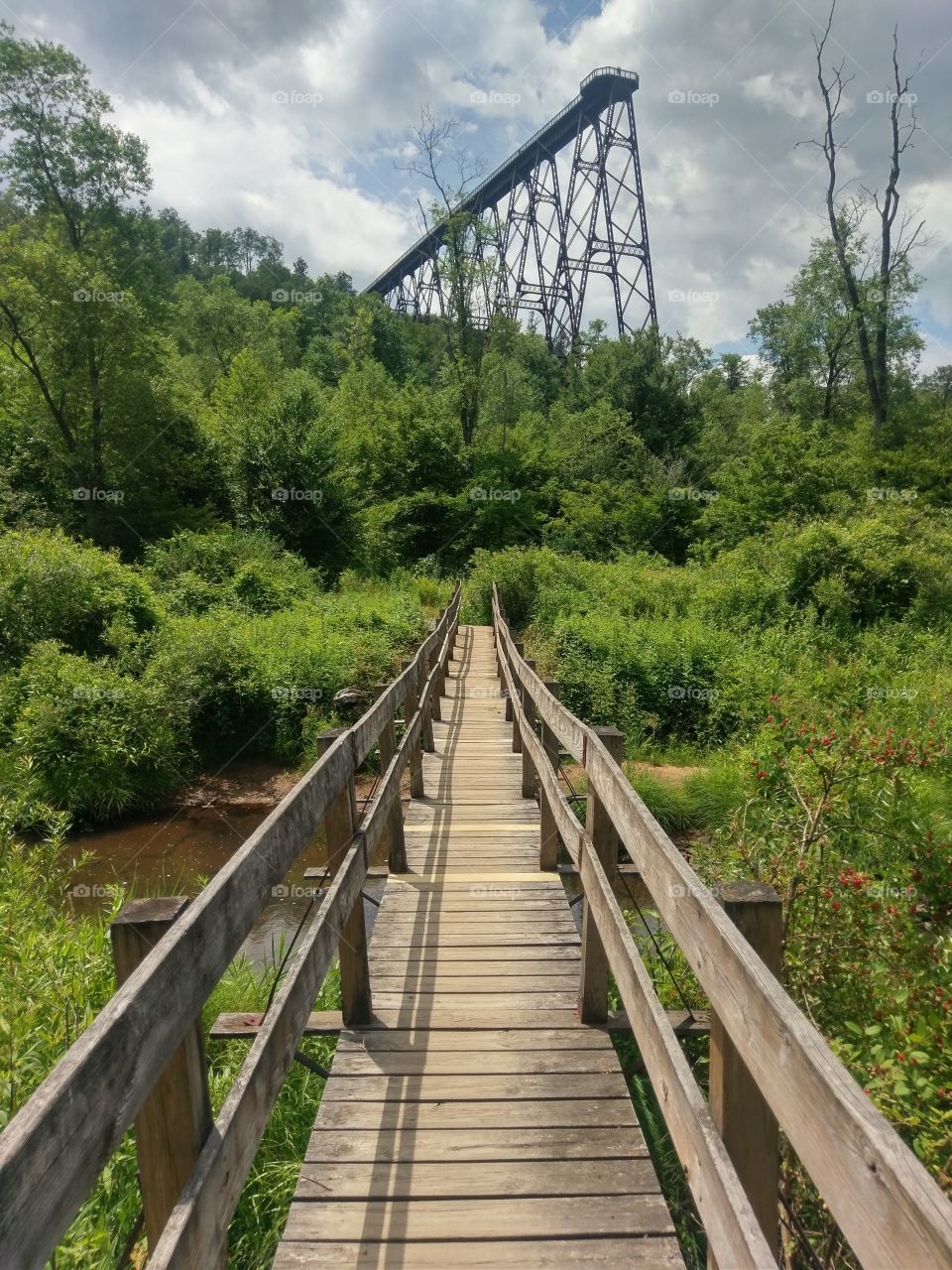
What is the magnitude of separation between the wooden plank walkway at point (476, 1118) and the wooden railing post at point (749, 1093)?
0.76 m

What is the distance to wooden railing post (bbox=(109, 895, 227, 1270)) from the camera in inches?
50.7

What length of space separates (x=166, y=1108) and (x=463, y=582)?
842 inches

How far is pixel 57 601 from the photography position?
1196 centimetres

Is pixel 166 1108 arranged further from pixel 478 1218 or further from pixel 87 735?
pixel 87 735

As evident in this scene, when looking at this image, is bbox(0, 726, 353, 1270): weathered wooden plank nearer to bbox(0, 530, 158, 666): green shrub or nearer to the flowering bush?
the flowering bush

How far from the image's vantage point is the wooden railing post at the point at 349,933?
2.91 metres

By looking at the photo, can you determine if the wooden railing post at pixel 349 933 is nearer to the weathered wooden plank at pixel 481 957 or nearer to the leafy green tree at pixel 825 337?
the weathered wooden plank at pixel 481 957

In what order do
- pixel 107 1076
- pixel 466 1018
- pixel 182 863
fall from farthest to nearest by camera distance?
pixel 182 863
pixel 466 1018
pixel 107 1076

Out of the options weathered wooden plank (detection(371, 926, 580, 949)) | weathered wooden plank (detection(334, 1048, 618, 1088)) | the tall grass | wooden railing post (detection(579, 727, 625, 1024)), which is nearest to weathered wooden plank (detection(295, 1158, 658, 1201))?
weathered wooden plank (detection(334, 1048, 618, 1088))

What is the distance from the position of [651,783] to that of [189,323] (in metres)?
38.7

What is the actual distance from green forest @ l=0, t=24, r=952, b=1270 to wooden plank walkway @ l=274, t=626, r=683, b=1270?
715mm

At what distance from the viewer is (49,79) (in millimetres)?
20219

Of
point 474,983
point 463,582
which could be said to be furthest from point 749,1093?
point 463,582

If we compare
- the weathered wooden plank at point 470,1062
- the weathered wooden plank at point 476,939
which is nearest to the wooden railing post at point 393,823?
the weathered wooden plank at point 476,939
